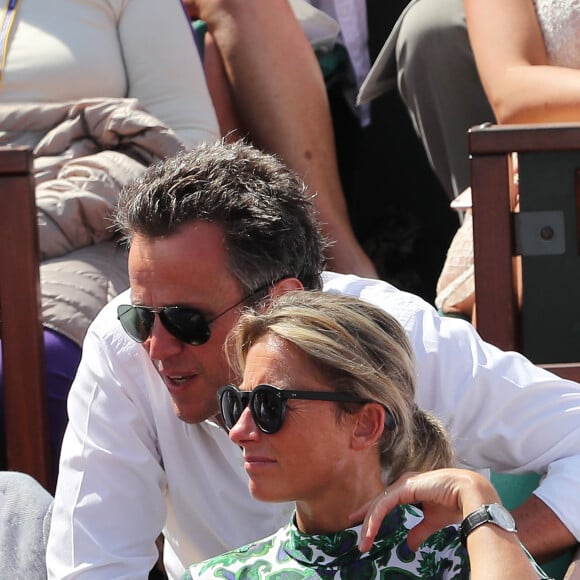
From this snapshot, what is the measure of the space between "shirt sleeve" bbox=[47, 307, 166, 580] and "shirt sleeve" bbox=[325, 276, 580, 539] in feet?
1.61

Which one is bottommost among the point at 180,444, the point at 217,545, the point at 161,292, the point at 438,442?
the point at 217,545

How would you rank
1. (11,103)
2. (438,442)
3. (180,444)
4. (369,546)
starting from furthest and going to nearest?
1. (11,103)
2. (180,444)
3. (438,442)
4. (369,546)

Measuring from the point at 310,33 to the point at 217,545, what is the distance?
6.74 ft

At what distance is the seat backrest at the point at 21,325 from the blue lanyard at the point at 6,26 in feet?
2.46

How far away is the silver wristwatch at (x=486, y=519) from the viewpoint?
65.2 inches

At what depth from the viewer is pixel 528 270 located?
2.56m

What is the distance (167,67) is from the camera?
3.36 m

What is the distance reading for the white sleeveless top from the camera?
3.05 meters

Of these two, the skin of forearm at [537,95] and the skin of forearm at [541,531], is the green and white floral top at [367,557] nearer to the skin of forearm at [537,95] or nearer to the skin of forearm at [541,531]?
the skin of forearm at [541,531]

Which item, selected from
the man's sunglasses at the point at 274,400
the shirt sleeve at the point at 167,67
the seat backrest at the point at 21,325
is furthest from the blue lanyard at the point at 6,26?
the man's sunglasses at the point at 274,400

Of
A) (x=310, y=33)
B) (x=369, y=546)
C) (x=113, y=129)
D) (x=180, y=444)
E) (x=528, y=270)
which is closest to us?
(x=369, y=546)

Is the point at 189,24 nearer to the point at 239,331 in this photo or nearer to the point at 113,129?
the point at 113,129

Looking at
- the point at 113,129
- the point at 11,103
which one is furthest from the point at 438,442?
the point at 11,103

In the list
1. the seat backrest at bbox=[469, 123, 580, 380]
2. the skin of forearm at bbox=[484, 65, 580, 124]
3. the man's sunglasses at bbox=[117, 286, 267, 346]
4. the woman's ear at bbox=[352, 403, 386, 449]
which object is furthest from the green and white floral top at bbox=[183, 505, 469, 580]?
the skin of forearm at bbox=[484, 65, 580, 124]
